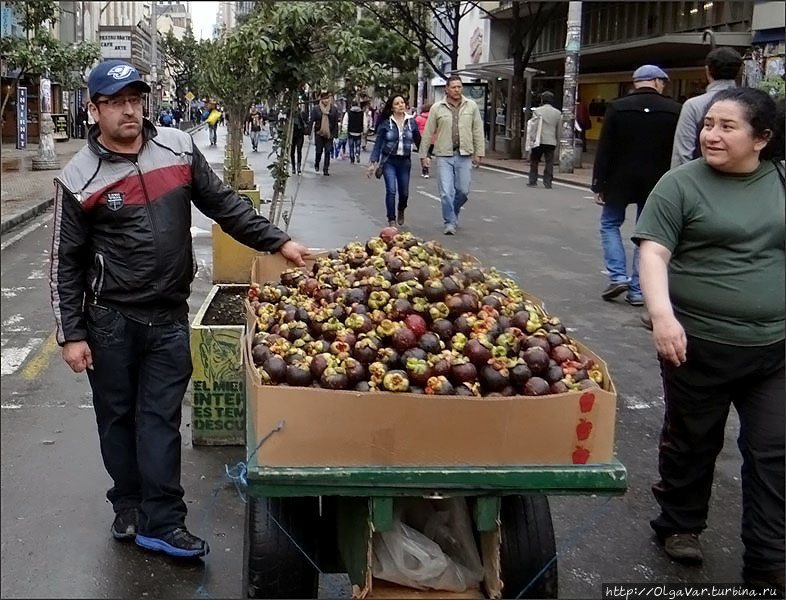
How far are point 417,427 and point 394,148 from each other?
387 inches

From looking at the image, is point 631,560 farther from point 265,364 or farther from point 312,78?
point 312,78

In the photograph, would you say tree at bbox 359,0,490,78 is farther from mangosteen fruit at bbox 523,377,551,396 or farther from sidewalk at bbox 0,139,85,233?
mangosteen fruit at bbox 523,377,551,396

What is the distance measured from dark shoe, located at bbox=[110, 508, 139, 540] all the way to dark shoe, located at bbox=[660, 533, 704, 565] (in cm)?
225

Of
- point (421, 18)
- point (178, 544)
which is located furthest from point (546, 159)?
point (421, 18)

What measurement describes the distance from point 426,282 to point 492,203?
538 inches

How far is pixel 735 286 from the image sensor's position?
11.3 ft

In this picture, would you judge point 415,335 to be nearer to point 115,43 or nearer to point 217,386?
point 217,386

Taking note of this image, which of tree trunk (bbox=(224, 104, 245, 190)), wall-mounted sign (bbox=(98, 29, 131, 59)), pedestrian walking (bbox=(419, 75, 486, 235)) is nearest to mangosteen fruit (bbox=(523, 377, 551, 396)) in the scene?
pedestrian walking (bbox=(419, 75, 486, 235))

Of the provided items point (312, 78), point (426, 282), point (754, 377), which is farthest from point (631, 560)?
point (312, 78)

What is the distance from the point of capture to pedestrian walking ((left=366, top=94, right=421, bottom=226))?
1224cm

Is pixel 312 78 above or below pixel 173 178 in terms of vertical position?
above

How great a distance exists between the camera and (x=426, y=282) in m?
3.29

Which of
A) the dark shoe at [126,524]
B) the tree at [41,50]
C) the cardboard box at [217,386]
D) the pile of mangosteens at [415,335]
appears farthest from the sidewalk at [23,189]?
the pile of mangosteens at [415,335]

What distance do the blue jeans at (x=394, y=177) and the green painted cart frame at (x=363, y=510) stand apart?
9445 millimetres
